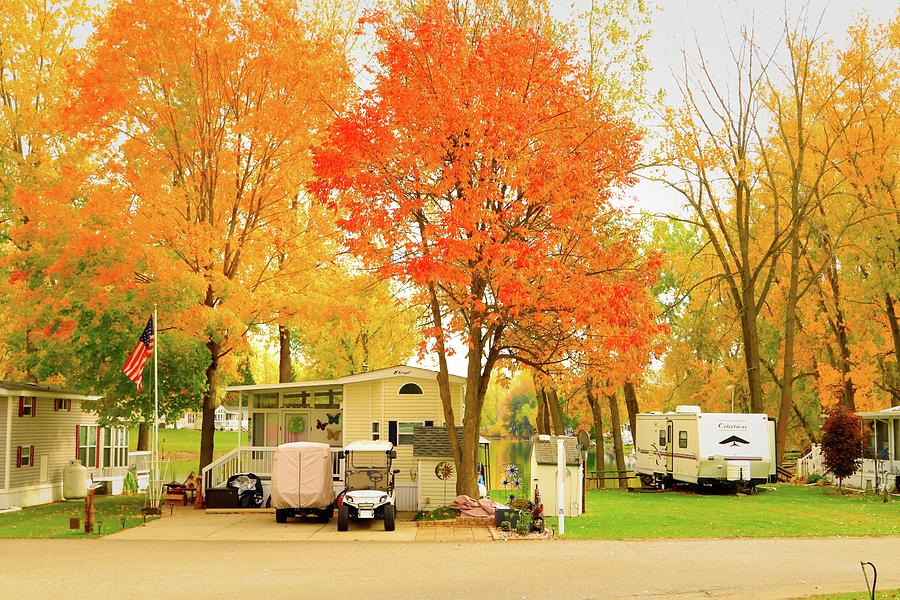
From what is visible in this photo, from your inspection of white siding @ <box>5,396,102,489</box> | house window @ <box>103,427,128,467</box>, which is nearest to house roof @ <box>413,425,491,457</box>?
white siding @ <box>5,396,102,489</box>

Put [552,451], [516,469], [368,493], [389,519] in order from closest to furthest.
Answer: [389,519] < [368,493] < [552,451] < [516,469]

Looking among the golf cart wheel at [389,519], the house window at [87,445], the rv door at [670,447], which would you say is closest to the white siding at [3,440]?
the house window at [87,445]

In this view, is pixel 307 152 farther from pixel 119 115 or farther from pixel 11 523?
pixel 11 523

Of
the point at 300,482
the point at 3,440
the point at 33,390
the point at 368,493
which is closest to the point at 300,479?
the point at 300,482

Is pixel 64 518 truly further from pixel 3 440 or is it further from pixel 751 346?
pixel 751 346

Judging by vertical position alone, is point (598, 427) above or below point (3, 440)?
below

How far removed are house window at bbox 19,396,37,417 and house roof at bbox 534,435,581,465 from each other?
1517cm

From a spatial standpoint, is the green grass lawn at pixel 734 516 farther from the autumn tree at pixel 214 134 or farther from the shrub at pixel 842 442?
the autumn tree at pixel 214 134

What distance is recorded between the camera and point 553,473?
2322cm

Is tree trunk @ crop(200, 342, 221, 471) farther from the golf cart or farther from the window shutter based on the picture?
the golf cart

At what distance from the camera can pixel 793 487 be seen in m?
34.4

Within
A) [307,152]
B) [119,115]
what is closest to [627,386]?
[307,152]

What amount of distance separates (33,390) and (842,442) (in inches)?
971

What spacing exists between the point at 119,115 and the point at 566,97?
12.4 metres
